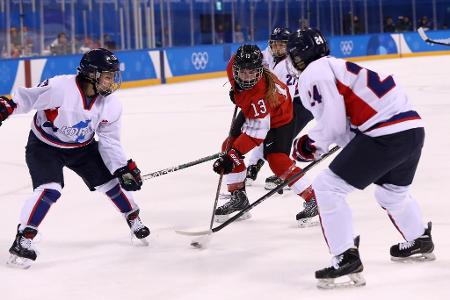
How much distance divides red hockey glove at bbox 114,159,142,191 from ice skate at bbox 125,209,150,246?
230 millimetres

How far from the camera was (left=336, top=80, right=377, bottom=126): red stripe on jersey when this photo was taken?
2.90m

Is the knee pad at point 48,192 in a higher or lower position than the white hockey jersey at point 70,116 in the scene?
lower

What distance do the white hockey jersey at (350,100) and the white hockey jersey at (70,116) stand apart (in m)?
1.02

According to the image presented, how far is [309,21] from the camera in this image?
20375 mm

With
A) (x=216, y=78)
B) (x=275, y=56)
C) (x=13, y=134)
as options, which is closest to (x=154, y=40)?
(x=216, y=78)

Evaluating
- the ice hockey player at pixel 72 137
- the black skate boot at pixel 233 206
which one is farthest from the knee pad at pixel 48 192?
the black skate boot at pixel 233 206

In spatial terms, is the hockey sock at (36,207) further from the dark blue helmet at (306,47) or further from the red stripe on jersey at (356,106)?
the red stripe on jersey at (356,106)

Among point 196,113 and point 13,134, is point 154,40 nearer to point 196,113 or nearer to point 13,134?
point 196,113

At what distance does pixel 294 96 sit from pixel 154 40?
1142 centimetres

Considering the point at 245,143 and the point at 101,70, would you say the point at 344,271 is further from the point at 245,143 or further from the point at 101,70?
the point at 101,70

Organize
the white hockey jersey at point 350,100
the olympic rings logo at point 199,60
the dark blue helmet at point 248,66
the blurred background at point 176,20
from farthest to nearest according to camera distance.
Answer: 1. the olympic rings logo at point 199,60
2. the blurred background at point 176,20
3. the dark blue helmet at point 248,66
4. the white hockey jersey at point 350,100

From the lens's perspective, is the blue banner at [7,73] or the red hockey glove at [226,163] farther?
the blue banner at [7,73]

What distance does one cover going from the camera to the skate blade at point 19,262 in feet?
11.3

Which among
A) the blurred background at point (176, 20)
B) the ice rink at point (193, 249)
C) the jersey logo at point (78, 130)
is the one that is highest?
the blurred background at point (176, 20)
